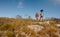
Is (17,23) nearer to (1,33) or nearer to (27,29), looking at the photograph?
(27,29)

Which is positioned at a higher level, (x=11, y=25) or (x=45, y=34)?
(x=11, y=25)

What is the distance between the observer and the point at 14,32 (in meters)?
9.99

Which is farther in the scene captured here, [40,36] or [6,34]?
[40,36]

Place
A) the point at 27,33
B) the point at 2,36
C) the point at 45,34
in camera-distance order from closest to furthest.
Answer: the point at 2,36 < the point at 27,33 < the point at 45,34

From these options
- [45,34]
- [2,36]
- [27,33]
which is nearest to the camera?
[2,36]

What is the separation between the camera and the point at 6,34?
9.65 meters

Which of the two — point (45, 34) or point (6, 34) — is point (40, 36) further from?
point (6, 34)

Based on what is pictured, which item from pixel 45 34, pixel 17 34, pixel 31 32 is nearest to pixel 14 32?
pixel 17 34

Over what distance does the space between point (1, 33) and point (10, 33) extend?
50 centimetres

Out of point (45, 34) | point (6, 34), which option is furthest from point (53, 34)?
point (6, 34)

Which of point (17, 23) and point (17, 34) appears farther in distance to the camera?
point (17, 23)

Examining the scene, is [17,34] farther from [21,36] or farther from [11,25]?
[11,25]

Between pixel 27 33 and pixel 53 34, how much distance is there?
72.6 inches

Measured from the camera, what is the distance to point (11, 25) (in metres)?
11.0
